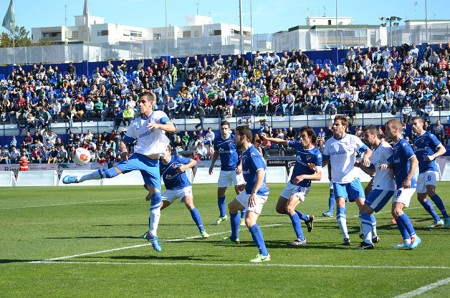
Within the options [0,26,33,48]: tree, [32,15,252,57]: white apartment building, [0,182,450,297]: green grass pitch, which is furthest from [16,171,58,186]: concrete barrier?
[0,26,33,48]: tree

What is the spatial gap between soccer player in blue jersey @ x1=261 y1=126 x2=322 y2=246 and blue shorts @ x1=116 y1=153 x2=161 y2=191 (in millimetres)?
2517

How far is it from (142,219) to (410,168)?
990cm

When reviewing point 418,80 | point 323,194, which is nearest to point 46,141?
point 418,80

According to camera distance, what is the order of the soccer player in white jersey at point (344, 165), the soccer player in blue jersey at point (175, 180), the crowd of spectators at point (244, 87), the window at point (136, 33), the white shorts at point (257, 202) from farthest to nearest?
the window at point (136, 33), the crowd of spectators at point (244, 87), the soccer player in blue jersey at point (175, 180), the soccer player in white jersey at point (344, 165), the white shorts at point (257, 202)

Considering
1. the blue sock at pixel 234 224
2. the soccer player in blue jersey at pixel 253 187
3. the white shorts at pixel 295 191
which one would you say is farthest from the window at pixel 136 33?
the soccer player in blue jersey at pixel 253 187

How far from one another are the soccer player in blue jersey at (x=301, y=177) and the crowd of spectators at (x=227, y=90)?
32.5m

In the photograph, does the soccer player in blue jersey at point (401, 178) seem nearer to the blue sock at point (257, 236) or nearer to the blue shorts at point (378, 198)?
the blue shorts at point (378, 198)

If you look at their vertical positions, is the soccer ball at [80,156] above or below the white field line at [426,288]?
above

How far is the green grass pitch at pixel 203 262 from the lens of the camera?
35.4 feet

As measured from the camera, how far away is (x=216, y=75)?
2292 inches

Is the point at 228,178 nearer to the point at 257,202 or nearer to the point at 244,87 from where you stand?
the point at 257,202

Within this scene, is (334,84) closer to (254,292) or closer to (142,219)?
(142,219)

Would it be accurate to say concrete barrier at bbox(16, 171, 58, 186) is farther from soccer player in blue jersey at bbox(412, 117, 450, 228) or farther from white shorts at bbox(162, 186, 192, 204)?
soccer player in blue jersey at bbox(412, 117, 450, 228)

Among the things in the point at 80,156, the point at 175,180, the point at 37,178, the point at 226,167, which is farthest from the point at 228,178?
the point at 37,178
